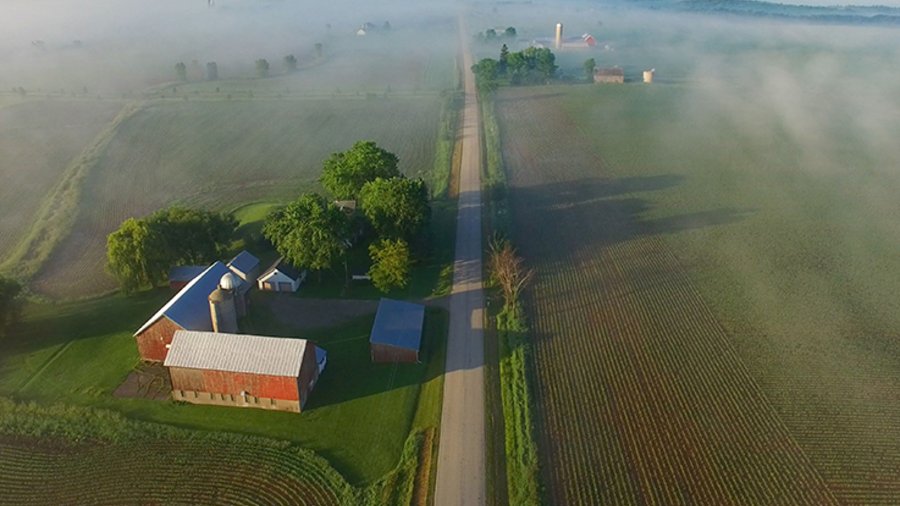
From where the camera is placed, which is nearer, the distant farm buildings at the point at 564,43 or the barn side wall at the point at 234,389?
the barn side wall at the point at 234,389

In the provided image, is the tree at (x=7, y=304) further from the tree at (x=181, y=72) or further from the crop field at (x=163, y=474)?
the tree at (x=181, y=72)

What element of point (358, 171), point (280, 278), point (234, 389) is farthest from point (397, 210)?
point (234, 389)

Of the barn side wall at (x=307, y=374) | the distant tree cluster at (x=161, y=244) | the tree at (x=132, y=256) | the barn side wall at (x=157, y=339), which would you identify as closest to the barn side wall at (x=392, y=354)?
the barn side wall at (x=307, y=374)

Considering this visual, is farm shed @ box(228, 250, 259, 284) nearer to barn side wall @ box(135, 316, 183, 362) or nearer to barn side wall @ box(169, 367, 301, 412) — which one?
barn side wall @ box(135, 316, 183, 362)

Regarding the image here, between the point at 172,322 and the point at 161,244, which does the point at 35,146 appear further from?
the point at 172,322

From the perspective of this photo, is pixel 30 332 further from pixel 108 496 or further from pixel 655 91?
pixel 655 91

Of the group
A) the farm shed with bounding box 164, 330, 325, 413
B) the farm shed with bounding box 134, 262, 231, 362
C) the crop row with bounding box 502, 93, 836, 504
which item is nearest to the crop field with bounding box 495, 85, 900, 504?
the crop row with bounding box 502, 93, 836, 504
